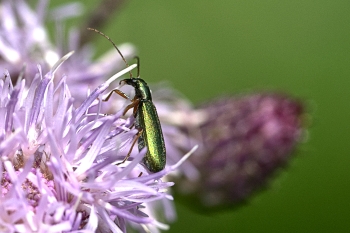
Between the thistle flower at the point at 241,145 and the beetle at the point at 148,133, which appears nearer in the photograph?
the beetle at the point at 148,133

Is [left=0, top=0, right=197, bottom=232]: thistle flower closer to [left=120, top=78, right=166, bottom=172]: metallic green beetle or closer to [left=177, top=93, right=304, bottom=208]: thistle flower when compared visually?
[left=120, top=78, right=166, bottom=172]: metallic green beetle

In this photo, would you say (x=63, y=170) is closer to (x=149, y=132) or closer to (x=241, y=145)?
(x=149, y=132)

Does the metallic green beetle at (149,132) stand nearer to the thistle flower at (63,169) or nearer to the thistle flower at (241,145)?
the thistle flower at (63,169)

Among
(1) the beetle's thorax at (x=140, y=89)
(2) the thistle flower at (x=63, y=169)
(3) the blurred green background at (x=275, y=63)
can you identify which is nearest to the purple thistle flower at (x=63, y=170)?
(2) the thistle flower at (x=63, y=169)

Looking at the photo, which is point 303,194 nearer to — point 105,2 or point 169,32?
point 169,32

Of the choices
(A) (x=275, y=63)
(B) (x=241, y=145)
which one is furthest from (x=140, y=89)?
(A) (x=275, y=63)

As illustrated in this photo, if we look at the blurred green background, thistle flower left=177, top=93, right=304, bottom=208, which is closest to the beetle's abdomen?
thistle flower left=177, top=93, right=304, bottom=208

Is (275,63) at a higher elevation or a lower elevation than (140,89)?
higher
